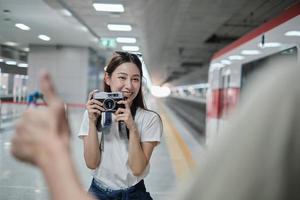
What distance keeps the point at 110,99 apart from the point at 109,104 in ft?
0.08

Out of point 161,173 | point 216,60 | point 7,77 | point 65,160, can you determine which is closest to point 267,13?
point 216,60

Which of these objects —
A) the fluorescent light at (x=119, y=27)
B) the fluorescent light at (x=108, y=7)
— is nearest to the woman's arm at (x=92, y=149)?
the fluorescent light at (x=108, y=7)

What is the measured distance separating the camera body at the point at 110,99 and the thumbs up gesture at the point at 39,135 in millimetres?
915

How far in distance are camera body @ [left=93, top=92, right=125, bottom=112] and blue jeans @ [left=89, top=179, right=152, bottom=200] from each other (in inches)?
12.7

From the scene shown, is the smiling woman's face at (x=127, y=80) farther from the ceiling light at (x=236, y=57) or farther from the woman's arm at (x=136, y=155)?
the ceiling light at (x=236, y=57)

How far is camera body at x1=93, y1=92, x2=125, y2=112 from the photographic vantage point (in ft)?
5.24

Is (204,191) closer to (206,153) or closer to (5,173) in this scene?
(206,153)

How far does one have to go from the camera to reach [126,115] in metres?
1.56

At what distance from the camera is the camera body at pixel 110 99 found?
5.24 feet

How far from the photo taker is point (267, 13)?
11953mm

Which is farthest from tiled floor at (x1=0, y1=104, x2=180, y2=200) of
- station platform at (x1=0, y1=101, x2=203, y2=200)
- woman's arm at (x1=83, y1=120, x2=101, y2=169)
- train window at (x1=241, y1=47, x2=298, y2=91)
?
woman's arm at (x1=83, y1=120, x2=101, y2=169)

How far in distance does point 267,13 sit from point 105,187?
38.0 feet

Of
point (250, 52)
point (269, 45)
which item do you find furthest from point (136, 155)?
point (250, 52)

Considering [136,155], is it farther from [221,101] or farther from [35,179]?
[221,101]
